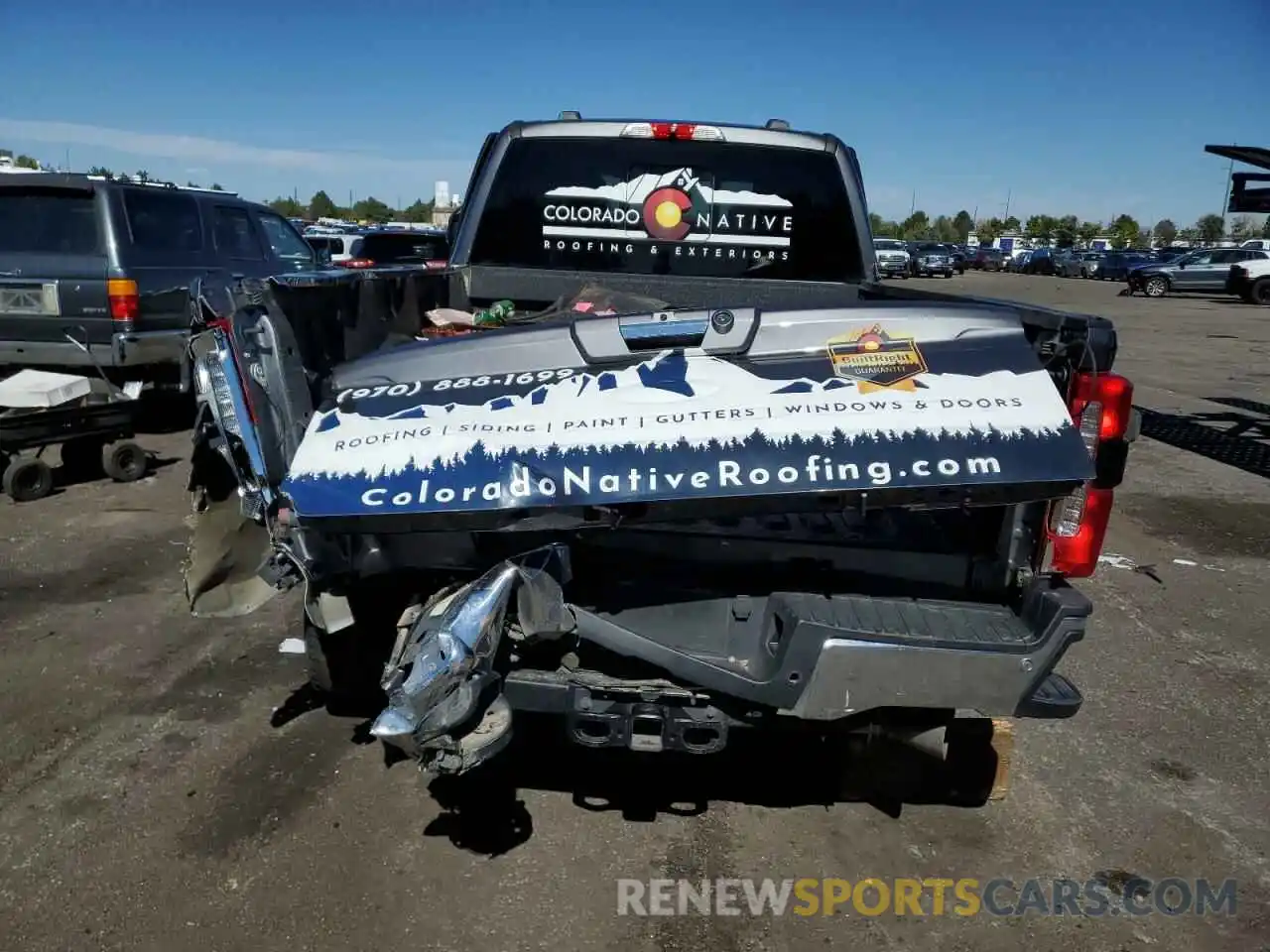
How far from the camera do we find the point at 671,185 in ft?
16.5

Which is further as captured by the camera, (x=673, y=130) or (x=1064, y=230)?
(x=1064, y=230)

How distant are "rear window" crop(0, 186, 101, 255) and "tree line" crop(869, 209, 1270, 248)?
83988 millimetres

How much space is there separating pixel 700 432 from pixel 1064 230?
106 meters

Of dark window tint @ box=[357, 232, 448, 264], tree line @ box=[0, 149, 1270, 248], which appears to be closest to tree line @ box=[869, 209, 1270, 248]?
tree line @ box=[0, 149, 1270, 248]

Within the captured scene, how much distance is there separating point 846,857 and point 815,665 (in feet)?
3.14

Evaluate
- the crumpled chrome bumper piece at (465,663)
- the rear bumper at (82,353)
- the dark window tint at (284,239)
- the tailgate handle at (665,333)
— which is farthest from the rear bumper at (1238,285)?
the crumpled chrome bumper piece at (465,663)

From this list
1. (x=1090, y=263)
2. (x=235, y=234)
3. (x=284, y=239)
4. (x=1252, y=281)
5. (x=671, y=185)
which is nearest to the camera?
(x=671, y=185)

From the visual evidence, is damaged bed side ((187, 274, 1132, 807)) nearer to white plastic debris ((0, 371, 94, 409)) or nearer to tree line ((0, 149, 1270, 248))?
white plastic debris ((0, 371, 94, 409))

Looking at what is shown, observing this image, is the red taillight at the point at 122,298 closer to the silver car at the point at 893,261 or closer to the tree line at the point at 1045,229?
the silver car at the point at 893,261

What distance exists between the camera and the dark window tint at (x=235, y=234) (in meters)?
9.63

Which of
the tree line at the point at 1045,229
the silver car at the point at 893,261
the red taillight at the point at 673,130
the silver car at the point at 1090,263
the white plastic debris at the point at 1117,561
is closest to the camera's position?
the red taillight at the point at 673,130

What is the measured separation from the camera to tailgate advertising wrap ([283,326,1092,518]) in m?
2.55

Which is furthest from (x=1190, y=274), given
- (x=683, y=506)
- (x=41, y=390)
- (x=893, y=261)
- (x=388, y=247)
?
(x=683, y=506)

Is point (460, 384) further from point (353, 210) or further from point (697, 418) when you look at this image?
point (353, 210)
